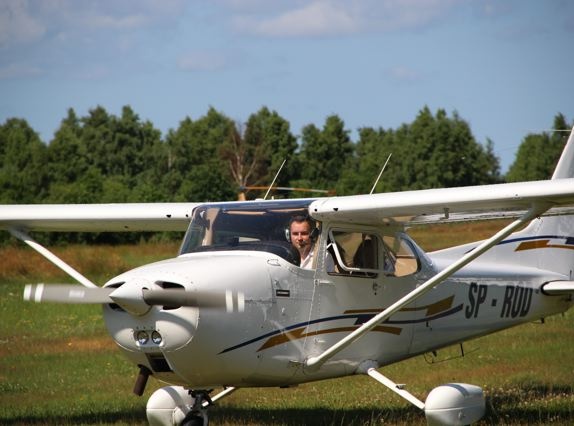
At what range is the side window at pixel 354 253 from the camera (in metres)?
9.48

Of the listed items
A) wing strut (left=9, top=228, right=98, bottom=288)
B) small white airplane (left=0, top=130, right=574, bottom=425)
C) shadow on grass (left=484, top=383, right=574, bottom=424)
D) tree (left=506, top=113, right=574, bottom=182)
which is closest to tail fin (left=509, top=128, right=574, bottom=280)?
small white airplane (left=0, top=130, right=574, bottom=425)

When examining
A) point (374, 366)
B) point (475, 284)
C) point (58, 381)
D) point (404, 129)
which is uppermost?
point (404, 129)

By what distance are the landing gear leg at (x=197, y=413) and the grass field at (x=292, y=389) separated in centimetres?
116

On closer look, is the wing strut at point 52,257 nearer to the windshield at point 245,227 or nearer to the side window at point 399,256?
the windshield at point 245,227

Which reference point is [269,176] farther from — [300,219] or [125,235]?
[300,219]

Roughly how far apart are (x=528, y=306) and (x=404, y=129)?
72.9 m

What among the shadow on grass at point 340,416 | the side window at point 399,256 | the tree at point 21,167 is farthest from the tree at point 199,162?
the side window at point 399,256

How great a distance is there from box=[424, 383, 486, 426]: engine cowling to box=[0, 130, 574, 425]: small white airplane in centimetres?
1

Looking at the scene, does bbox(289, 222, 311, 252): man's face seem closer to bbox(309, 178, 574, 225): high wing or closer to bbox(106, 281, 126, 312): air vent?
bbox(309, 178, 574, 225): high wing

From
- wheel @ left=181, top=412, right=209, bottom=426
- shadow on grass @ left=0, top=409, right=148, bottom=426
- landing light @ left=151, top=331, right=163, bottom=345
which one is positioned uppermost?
landing light @ left=151, top=331, right=163, bottom=345

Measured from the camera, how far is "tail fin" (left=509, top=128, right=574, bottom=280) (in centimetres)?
1227

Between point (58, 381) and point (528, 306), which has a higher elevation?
point (528, 306)

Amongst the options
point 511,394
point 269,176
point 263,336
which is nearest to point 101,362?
point 511,394

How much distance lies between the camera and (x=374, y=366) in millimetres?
10000
